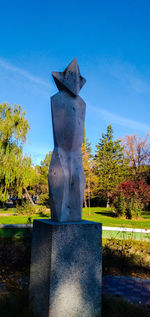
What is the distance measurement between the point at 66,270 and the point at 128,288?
1.92 meters

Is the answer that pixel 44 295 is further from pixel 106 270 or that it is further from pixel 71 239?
pixel 106 270

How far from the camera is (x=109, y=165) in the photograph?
3278 cm

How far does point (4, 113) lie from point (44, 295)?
16459mm

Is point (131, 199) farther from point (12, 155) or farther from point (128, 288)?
point (128, 288)

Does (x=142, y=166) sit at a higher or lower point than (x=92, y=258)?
higher

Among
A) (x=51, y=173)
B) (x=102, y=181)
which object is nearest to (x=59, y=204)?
(x=51, y=173)

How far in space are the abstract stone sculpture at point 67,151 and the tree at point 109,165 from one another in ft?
89.5

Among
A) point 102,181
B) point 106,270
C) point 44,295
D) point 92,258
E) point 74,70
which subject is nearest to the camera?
point 44,295

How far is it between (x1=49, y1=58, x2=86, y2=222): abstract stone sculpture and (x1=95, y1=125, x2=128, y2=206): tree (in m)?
27.3

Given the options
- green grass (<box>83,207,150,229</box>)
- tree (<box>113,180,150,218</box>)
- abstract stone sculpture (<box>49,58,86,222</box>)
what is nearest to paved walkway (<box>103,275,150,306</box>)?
abstract stone sculpture (<box>49,58,86,222</box>)

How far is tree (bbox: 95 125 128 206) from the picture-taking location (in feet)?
102

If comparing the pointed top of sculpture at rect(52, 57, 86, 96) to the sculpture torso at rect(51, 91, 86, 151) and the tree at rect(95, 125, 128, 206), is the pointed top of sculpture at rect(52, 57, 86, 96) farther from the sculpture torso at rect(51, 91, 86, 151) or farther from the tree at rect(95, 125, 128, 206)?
the tree at rect(95, 125, 128, 206)

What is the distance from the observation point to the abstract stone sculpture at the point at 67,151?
3047 millimetres

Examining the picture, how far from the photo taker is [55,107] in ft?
10.5
